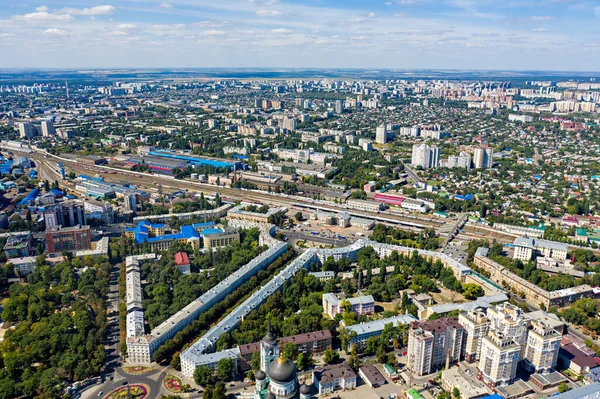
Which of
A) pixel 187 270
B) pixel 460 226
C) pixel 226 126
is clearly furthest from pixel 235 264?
pixel 226 126

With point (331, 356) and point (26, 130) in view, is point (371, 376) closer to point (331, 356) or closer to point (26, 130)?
point (331, 356)

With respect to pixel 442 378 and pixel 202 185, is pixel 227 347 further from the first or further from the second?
pixel 202 185

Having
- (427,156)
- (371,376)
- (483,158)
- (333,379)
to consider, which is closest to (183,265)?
(333,379)

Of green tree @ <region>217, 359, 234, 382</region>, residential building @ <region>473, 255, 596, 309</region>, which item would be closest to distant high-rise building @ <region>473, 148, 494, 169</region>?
residential building @ <region>473, 255, 596, 309</region>

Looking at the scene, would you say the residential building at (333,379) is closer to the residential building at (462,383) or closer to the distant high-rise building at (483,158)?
the residential building at (462,383)

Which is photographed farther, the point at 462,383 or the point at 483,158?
the point at 483,158

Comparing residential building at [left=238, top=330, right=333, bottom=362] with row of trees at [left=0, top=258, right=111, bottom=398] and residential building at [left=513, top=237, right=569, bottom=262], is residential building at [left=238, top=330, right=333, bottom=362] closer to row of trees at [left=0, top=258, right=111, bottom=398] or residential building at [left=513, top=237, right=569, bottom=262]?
row of trees at [left=0, top=258, right=111, bottom=398]

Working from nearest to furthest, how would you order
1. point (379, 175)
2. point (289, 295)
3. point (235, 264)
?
1. point (289, 295)
2. point (235, 264)
3. point (379, 175)

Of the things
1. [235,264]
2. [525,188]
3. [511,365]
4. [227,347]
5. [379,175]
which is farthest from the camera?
[379,175]
